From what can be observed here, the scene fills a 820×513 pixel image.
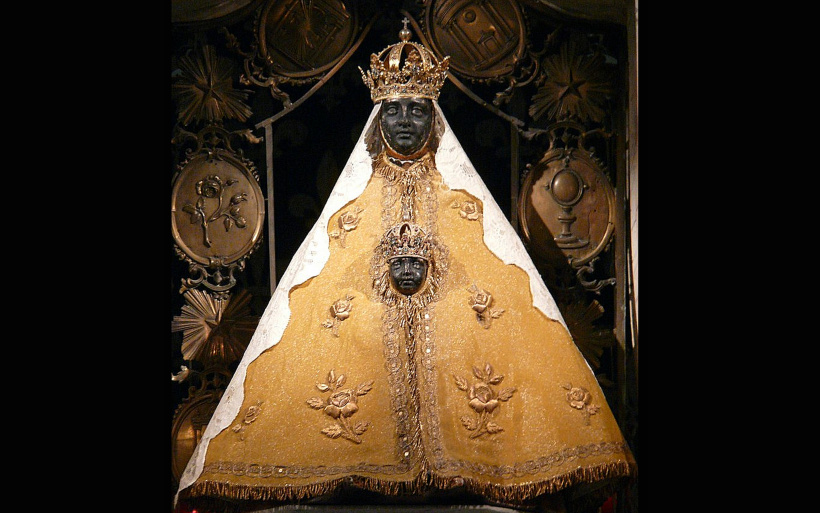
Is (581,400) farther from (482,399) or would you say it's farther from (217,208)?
(217,208)

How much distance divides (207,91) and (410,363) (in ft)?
5.09

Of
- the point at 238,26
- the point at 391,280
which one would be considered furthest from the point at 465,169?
the point at 238,26

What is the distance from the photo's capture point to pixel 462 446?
448 cm

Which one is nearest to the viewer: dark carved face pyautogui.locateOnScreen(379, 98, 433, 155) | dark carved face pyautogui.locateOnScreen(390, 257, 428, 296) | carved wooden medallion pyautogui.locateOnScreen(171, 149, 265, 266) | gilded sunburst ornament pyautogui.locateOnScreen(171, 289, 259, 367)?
dark carved face pyautogui.locateOnScreen(390, 257, 428, 296)

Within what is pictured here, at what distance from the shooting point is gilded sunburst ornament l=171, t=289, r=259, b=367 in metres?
5.20

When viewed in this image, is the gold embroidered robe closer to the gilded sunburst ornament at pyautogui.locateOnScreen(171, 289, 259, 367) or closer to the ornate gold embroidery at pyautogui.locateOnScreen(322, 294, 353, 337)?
the ornate gold embroidery at pyautogui.locateOnScreen(322, 294, 353, 337)

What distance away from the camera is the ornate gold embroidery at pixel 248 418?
179 inches

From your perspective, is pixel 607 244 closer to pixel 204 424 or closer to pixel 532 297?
pixel 532 297

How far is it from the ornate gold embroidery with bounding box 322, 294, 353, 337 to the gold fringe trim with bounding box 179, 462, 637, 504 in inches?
22.9

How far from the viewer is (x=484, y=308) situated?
465 centimetres


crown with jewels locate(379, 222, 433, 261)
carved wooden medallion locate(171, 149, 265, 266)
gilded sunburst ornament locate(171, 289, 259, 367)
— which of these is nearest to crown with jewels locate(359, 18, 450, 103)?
crown with jewels locate(379, 222, 433, 261)

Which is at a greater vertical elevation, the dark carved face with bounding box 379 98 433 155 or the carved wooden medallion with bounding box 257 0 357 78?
the carved wooden medallion with bounding box 257 0 357 78

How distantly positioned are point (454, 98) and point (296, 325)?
1309 mm

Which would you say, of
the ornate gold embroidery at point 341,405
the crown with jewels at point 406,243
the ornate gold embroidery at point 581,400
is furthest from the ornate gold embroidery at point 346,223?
the ornate gold embroidery at point 581,400
